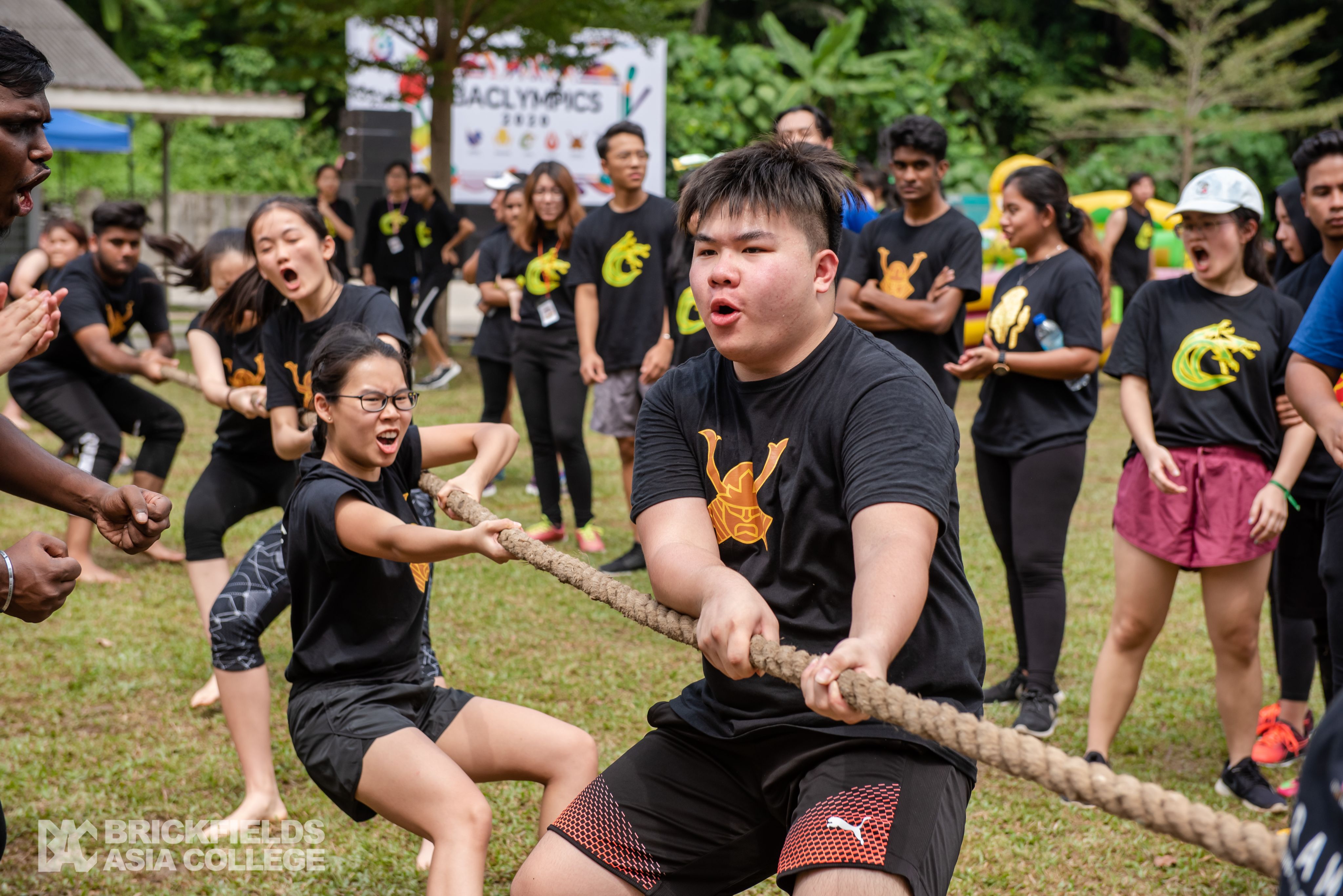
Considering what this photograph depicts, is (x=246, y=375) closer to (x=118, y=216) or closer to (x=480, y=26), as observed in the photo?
(x=118, y=216)

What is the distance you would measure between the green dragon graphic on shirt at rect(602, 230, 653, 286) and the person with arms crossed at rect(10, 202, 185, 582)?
235 centimetres

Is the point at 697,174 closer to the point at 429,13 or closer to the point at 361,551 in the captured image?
the point at 361,551

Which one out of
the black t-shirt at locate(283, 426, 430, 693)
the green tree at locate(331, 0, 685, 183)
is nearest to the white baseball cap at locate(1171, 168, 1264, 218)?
the black t-shirt at locate(283, 426, 430, 693)

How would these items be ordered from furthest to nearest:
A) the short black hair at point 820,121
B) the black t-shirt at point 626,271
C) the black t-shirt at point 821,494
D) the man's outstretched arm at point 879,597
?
the black t-shirt at point 626,271, the short black hair at point 820,121, the black t-shirt at point 821,494, the man's outstretched arm at point 879,597

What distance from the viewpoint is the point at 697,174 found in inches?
95.5

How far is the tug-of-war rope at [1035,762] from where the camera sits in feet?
5.23

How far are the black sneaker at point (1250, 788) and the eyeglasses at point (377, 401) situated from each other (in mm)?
2978

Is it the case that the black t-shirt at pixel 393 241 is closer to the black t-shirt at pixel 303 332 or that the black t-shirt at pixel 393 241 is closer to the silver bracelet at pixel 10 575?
the black t-shirt at pixel 303 332

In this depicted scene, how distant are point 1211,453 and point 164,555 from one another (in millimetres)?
5556

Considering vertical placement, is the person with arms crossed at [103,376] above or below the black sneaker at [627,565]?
above

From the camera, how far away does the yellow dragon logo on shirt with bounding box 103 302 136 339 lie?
273 inches

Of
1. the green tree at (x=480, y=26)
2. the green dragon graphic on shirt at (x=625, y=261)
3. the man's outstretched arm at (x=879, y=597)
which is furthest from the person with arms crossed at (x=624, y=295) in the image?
the green tree at (x=480, y=26)

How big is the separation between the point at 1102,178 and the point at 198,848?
24290 millimetres

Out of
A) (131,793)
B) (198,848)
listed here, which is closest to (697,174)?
(198,848)
